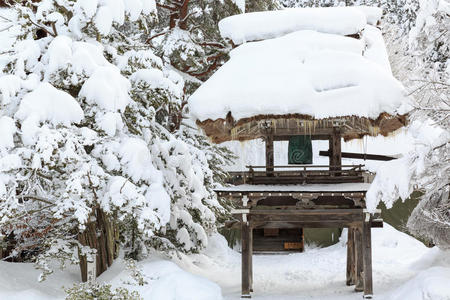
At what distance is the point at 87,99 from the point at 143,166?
157cm

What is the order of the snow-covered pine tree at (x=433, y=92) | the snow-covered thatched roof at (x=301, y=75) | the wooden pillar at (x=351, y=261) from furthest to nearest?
the wooden pillar at (x=351, y=261), the snow-covered thatched roof at (x=301, y=75), the snow-covered pine tree at (x=433, y=92)

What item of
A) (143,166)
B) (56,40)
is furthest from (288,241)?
(56,40)

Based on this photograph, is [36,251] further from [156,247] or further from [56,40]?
[56,40]

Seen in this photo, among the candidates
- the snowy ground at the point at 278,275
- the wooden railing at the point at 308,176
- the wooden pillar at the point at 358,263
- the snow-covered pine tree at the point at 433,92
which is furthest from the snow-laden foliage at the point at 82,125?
the snow-covered pine tree at the point at 433,92

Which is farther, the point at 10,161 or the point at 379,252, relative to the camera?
the point at 379,252

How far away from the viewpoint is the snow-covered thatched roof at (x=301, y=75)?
10516 millimetres

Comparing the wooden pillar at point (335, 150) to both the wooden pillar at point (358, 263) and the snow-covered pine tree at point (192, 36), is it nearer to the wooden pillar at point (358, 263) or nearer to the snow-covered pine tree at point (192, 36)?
the wooden pillar at point (358, 263)

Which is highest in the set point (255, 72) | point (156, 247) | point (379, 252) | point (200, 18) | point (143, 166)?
point (200, 18)

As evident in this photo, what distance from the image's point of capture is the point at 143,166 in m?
9.53

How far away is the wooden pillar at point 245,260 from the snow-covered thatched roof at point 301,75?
7.42ft

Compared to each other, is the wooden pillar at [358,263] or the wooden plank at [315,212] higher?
the wooden plank at [315,212]

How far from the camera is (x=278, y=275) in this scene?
1593 cm

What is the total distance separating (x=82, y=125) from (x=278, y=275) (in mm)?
8588

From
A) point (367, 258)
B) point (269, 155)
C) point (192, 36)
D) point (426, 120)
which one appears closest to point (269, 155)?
point (269, 155)
